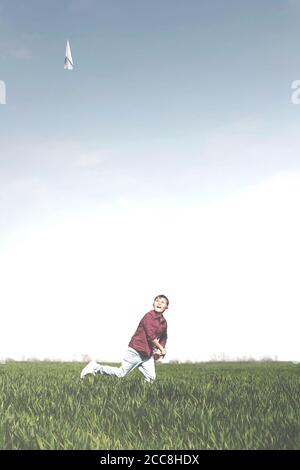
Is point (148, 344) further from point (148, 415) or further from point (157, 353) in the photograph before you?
point (148, 415)

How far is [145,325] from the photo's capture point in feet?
32.2

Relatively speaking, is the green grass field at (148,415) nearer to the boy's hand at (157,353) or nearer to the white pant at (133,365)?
the white pant at (133,365)

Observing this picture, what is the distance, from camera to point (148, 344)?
10000 millimetres

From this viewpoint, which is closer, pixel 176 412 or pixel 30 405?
pixel 176 412

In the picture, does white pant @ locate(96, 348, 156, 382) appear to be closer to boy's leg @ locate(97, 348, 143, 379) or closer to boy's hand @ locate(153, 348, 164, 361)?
boy's leg @ locate(97, 348, 143, 379)

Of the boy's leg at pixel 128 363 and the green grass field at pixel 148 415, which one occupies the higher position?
the boy's leg at pixel 128 363

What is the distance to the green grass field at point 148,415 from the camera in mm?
5477

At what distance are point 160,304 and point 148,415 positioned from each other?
298cm

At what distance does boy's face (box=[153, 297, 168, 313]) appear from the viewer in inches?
379

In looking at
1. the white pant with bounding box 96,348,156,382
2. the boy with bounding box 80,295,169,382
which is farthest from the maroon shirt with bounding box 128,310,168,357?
the white pant with bounding box 96,348,156,382

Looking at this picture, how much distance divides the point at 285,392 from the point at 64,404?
312 cm

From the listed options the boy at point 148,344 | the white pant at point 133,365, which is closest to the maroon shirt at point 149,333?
the boy at point 148,344
